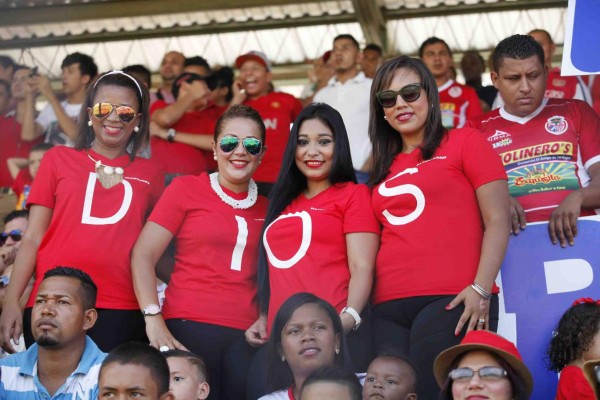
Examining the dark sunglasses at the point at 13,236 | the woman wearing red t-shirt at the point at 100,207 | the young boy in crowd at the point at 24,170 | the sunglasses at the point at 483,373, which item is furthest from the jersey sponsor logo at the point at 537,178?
the young boy in crowd at the point at 24,170

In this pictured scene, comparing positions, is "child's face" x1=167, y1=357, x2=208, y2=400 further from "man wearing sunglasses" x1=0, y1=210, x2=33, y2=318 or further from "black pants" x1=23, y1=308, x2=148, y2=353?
"man wearing sunglasses" x1=0, y1=210, x2=33, y2=318

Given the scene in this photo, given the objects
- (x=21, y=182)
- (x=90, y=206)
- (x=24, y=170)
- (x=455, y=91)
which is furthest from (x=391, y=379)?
(x=24, y=170)

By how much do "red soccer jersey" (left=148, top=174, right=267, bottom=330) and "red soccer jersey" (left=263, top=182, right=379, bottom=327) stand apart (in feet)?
0.60

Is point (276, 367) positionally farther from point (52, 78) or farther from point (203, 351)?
point (52, 78)

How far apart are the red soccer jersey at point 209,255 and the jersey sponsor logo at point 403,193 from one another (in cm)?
70

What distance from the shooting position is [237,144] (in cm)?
564

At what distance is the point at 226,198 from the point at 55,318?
101 centimetres

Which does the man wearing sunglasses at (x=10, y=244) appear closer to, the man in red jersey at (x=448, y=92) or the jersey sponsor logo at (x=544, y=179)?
the jersey sponsor logo at (x=544, y=179)

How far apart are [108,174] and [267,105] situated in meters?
2.67

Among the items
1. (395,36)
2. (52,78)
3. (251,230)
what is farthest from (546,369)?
(52,78)

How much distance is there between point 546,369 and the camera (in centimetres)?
529

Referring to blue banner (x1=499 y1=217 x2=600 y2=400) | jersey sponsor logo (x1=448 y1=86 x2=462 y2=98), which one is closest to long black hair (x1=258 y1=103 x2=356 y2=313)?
blue banner (x1=499 y1=217 x2=600 y2=400)

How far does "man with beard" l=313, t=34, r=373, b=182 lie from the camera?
745 cm

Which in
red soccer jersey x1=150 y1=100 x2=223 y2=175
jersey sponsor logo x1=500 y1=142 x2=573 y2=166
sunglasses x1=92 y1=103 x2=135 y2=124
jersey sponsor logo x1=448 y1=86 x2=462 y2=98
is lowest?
jersey sponsor logo x1=500 y1=142 x2=573 y2=166
